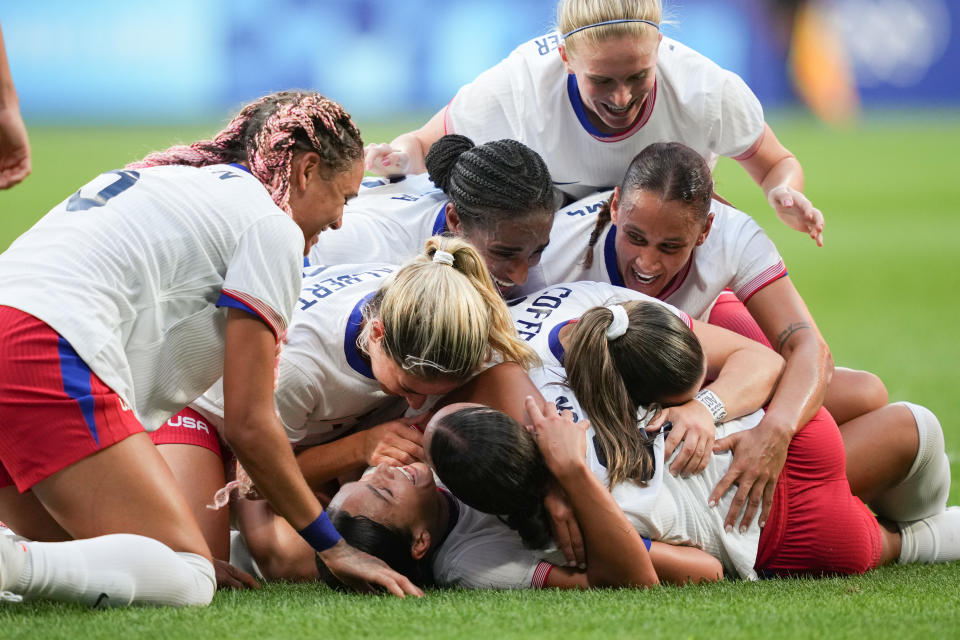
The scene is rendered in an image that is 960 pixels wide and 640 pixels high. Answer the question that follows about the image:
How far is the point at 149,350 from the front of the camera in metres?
3.09

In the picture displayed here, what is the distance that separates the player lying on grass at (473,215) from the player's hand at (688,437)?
0.85 m

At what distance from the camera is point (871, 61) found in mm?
20547

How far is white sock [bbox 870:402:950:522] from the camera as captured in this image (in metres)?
3.73

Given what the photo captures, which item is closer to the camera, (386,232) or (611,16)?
(611,16)

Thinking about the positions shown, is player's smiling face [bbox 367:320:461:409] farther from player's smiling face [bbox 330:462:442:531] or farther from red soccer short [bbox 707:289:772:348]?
red soccer short [bbox 707:289:772:348]

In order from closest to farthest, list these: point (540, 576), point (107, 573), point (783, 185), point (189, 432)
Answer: point (107, 573)
point (540, 576)
point (189, 432)
point (783, 185)

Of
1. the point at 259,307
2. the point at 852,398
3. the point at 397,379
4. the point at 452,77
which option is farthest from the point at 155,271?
the point at 452,77

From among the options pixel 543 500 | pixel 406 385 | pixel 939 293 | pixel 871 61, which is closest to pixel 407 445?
pixel 406 385

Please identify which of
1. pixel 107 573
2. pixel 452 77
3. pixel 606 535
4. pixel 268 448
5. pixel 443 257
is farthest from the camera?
pixel 452 77

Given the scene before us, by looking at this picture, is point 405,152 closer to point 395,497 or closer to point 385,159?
point 385,159

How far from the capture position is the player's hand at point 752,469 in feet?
11.0

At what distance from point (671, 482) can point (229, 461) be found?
1613 mm

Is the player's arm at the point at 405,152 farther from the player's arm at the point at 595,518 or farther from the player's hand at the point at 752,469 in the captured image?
the player's hand at the point at 752,469

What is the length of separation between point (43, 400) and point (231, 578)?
0.84m
